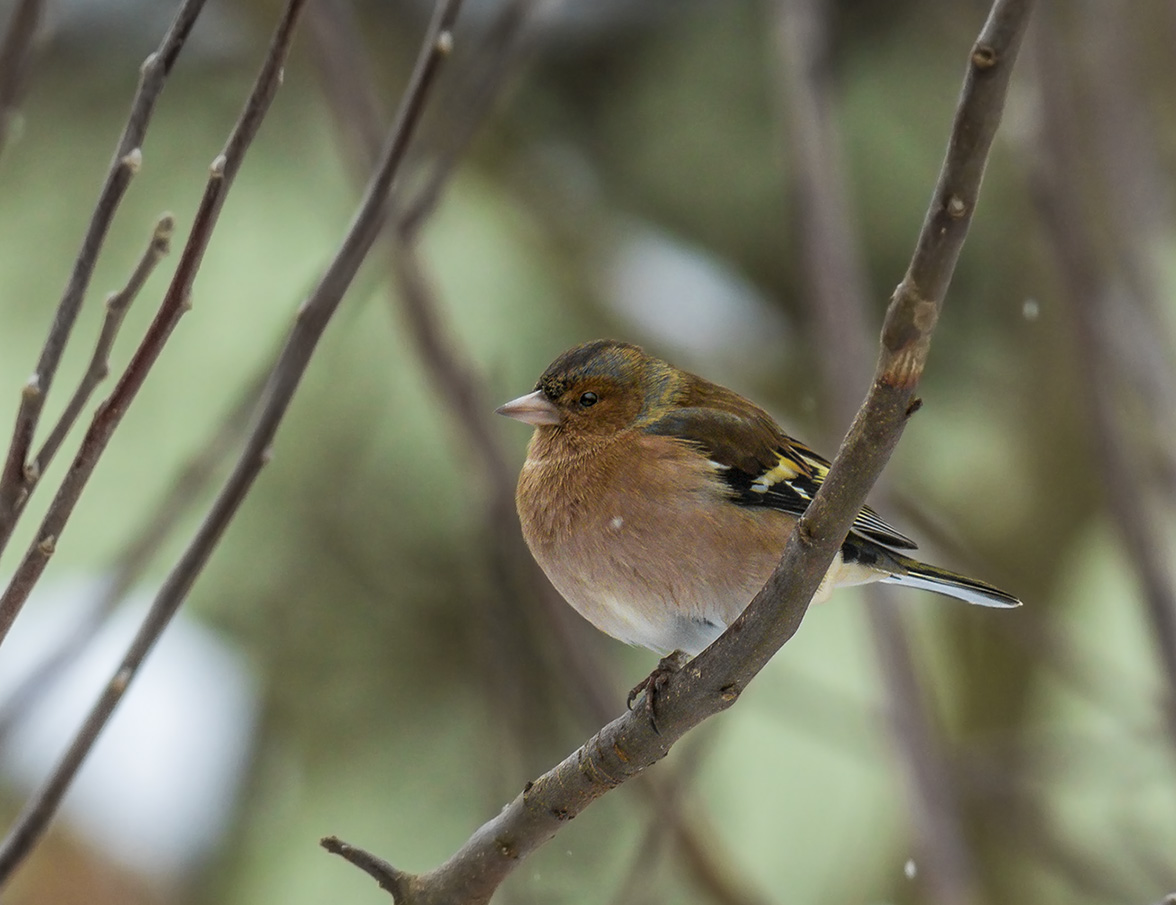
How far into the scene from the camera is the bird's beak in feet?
5.35

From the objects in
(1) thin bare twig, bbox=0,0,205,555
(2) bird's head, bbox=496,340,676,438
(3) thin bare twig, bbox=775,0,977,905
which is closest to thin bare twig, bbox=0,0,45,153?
(1) thin bare twig, bbox=0,0,205,555

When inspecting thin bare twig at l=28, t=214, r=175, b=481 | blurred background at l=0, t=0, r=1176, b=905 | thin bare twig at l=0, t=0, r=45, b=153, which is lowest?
blurred background at l=0, t=0, r=1176, b=905

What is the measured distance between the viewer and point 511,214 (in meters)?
3.23

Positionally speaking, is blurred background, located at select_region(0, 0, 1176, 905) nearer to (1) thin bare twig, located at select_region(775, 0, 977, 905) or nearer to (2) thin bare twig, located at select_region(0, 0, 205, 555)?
(1) thin bare twig, located at select_region(775, 0, 977, 905)

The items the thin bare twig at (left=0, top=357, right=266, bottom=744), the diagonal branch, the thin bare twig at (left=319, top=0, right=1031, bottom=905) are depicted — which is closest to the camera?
the thin bare twig at (left=319, top=0, right=1031, bottom=905)

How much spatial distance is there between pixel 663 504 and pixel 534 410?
0.86 feet

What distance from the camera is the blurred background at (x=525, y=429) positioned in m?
2.46

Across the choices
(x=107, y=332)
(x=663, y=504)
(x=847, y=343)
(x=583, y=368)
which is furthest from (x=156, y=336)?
(x=847, y=343)

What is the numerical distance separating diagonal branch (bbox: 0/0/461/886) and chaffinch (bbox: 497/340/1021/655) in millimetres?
560

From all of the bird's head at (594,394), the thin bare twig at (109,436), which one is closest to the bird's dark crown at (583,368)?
the bird's head at (594,394)

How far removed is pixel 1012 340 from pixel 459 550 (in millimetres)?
1724

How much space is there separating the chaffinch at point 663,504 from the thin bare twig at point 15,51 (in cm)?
75

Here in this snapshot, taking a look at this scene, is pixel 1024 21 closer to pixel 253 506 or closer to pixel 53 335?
pixel 53 335

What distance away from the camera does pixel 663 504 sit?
4.89 feet
